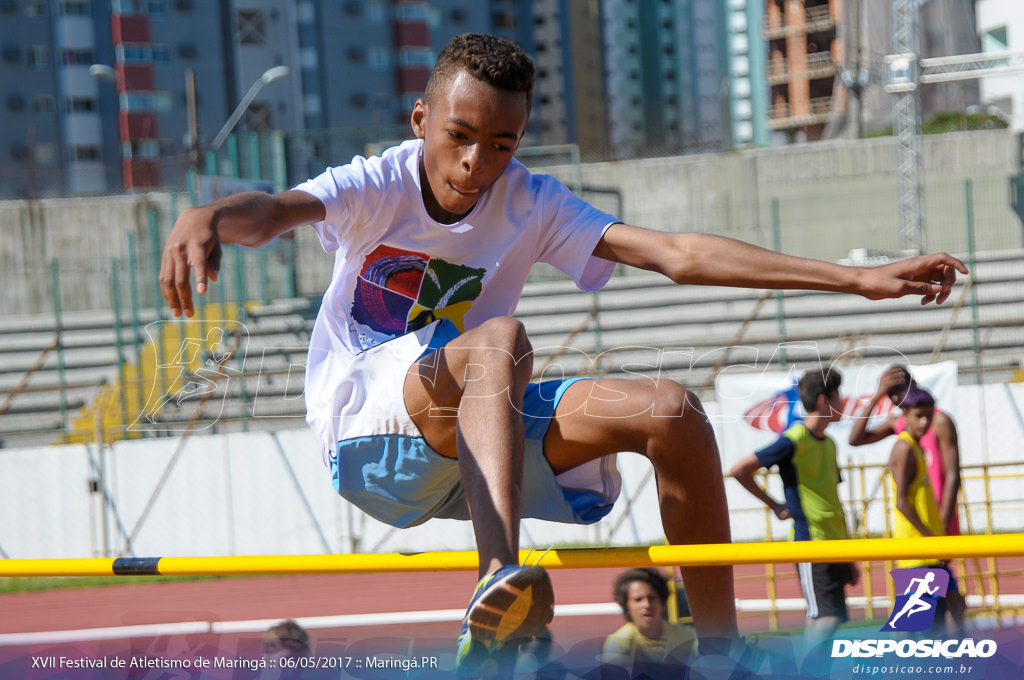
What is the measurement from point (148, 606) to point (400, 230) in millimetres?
7398

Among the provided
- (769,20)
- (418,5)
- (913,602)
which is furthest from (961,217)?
(769,20)

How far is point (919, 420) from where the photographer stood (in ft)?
16.5

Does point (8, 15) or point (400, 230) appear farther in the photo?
point (8, 15)

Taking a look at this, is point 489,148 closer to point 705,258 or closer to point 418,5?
point 705,258

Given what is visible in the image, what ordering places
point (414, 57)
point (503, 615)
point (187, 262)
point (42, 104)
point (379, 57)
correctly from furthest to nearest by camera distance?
point (414, 57), point (379, 57), point (42, 104), point (503, 615), point (187, 262)

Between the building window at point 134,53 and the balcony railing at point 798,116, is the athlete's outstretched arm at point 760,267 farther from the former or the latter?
the balcony railing at point 798,116

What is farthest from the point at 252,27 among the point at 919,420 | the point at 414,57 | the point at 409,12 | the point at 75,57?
the point at 919,420

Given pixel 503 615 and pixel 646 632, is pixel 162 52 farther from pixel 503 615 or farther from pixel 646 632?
pixel 503 615

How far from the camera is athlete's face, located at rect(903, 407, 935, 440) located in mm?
5016

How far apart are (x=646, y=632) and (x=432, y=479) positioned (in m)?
0.96

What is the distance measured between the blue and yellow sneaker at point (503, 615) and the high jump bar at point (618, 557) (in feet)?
0.73

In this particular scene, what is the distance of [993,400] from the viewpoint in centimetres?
908

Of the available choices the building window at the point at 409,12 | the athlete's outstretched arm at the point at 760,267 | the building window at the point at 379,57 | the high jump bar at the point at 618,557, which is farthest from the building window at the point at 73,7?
the athlete's outstretched arm at the point at 760,267

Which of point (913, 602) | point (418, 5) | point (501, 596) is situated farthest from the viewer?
point (418, 5)
